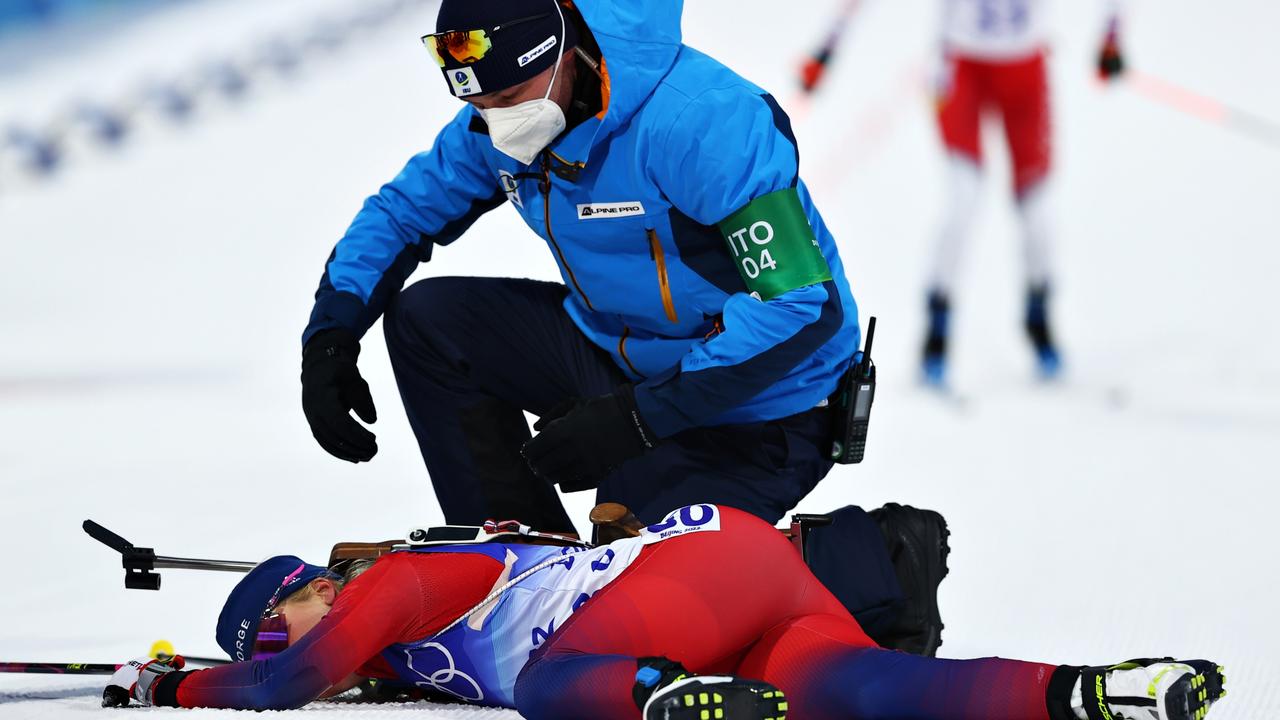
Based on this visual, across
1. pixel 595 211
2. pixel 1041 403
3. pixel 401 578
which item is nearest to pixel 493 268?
pixel 1041 403

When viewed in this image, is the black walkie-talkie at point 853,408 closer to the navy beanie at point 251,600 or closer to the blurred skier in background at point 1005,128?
the navy beanie at point 251,600

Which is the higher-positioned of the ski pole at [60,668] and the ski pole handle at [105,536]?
the ski pole handle at [105,536]

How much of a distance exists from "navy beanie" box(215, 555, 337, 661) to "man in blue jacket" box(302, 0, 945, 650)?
0.34 m

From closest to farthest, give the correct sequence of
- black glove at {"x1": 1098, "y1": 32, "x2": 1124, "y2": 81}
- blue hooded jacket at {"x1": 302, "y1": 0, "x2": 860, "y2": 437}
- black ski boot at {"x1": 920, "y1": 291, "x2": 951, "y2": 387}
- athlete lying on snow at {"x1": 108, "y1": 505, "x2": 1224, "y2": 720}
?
athlete lying on snow at {"x1": 108, "y1": 505, "x2": 1224, "y2": 720}, blue hooded jacket at {"x1": 302, "y1": 0, "x2": 860, "y2": 437}, black ski boot at {"x1": 920, "y1": 291, "x2": 951, "y2": 387}, black glove at {"x1": 1098, "y1": 32, "x2": 1124, "y2": 81}

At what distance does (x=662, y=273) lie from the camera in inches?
94.9

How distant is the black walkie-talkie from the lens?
97.4 inches

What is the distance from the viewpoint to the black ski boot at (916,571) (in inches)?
89.9

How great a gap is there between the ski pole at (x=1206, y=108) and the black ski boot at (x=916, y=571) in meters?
3.39

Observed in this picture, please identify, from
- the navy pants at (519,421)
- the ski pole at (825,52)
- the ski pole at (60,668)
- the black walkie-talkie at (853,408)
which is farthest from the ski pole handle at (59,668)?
the ski pole at (825,52)

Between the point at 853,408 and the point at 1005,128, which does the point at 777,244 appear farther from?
the point at 1005,128

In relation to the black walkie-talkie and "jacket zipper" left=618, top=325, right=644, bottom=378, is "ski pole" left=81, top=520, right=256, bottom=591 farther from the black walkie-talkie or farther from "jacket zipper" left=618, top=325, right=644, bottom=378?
the black walkie-talkie

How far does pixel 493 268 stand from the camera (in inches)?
204

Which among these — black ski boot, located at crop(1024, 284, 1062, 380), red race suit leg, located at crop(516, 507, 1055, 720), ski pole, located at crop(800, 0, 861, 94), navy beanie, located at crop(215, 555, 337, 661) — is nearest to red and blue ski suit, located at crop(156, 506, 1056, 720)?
red race suit leg, located at crop(516, 507, 1055, 720)

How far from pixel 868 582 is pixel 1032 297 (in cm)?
304
